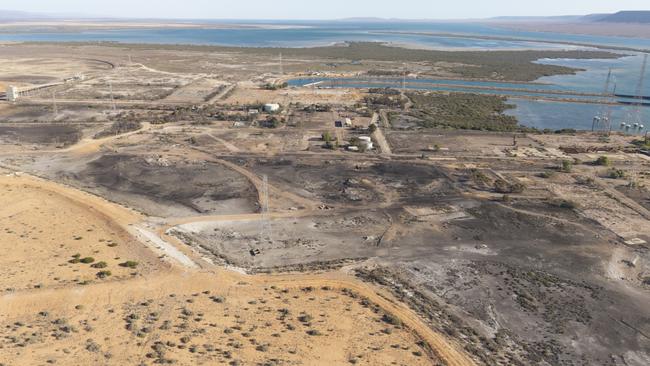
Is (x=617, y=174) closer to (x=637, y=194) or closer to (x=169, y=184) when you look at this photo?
(x=637, y=194)

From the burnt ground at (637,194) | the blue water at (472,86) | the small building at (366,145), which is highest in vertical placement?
the blue water at (472,86)

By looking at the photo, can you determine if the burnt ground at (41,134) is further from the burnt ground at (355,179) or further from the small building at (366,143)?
the small building at (366,143)

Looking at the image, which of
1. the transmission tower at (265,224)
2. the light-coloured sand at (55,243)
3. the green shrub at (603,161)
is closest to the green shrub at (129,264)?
the light-coloured sand at (55,243)

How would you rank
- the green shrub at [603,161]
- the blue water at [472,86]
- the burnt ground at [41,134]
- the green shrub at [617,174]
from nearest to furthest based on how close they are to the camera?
the green shrub at [617,174]
the green shrub at [603,161]
the burnt ground at [41,134]
the blue water at [472,86]

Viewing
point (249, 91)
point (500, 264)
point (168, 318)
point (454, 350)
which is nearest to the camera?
point (454, 350)

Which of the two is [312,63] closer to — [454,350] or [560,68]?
[560,68]

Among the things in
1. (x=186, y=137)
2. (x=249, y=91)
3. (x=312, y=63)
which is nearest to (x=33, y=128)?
(x=186, y=137)

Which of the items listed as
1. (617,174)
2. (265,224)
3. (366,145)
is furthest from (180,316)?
(617,174)

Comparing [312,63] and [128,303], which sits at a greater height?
[312,63]
